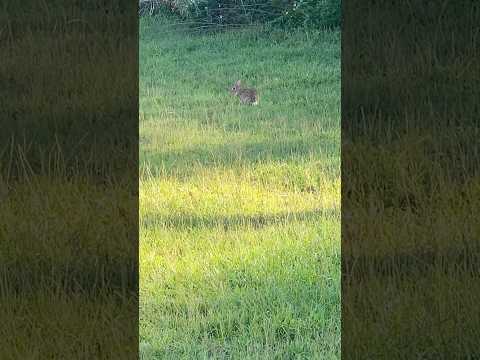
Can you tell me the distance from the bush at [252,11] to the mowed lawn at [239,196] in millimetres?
141

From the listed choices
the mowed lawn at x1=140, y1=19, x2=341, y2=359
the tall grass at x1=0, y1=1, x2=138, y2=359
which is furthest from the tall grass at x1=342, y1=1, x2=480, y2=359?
the mowed lawn at x1=140, y1=19, x2=341, y2=359

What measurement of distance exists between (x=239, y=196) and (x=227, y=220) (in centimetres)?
31

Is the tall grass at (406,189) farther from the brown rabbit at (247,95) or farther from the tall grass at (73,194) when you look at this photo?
the brown rabbit at (247,95)

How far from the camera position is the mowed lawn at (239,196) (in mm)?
3043

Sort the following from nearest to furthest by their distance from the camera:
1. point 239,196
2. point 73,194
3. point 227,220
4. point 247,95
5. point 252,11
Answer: point 73,194
point 227,220
point 239,196
point 247,95
point 252,11

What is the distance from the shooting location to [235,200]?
4.03m

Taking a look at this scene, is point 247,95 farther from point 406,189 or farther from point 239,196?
point 406,189

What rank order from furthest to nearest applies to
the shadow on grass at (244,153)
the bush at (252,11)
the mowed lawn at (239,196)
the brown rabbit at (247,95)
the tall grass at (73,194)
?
the bush at (252,11), the brown rabbit at (247,95), the shadow on grass at (244,153), the mowed lawn at (239,196), the tall grass at (73,194)

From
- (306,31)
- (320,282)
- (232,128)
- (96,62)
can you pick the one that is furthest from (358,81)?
(306,31)

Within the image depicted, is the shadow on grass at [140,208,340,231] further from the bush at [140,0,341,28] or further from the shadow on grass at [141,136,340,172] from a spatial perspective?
the bush at [140,0,341,28]

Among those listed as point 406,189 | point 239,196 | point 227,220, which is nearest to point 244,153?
point 239,196

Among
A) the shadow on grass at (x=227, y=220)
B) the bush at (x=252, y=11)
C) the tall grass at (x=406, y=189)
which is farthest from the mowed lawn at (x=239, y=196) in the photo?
the tall grass at (x=406, y=189)

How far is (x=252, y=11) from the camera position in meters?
6.84

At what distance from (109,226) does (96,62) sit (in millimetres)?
359
